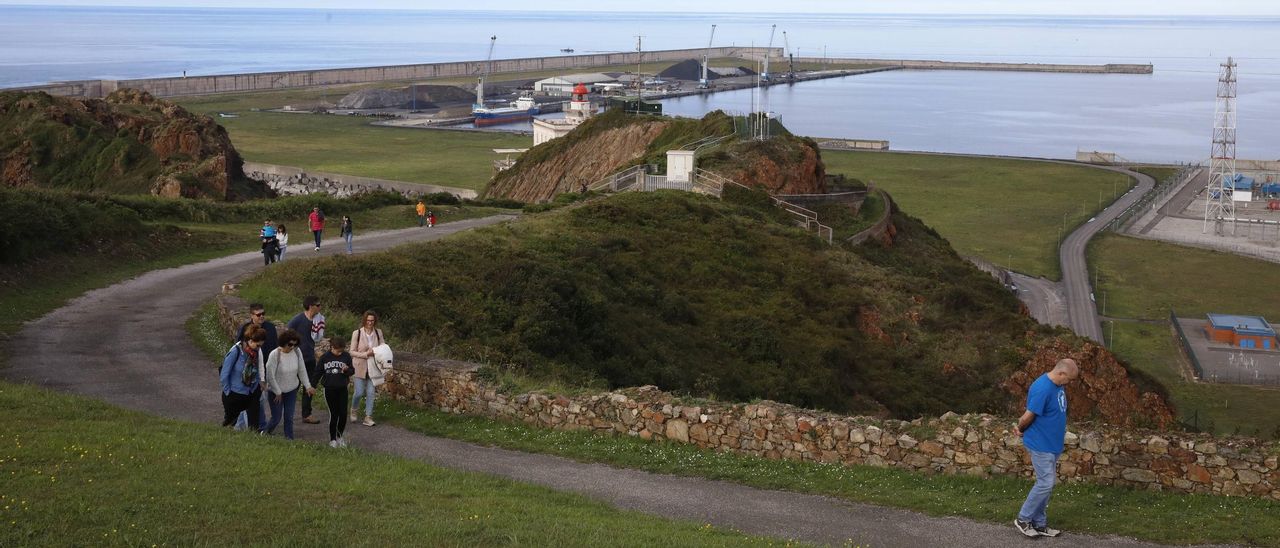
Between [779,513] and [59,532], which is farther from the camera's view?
[779,513]

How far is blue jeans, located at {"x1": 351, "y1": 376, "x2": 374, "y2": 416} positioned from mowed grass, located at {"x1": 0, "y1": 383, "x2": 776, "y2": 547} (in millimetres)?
1661

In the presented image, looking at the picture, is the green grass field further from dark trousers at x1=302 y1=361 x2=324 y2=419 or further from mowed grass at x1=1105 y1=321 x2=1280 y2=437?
dark trousers at x1=302 y1=361 x2=324 y2=419

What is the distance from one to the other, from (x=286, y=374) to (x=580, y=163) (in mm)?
40135

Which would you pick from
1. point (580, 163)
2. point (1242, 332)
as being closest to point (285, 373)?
point (1242, 332)

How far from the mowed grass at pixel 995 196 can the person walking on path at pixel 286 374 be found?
40.0 metres

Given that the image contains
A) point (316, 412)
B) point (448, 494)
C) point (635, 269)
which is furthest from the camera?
point (635, 269)

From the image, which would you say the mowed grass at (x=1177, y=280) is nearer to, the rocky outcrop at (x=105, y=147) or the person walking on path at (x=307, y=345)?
the rocky outcrop at (x=105, y=147)

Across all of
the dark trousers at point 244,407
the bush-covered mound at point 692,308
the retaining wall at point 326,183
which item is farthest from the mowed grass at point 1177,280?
the dark trousers at point 244,407

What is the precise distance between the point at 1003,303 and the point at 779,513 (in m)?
22.4

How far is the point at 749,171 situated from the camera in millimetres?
36344

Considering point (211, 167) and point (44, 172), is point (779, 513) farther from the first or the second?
point (44, 172)

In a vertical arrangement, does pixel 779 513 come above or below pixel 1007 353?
above

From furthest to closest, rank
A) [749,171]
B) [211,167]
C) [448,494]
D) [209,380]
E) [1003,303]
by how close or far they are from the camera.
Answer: [211,167] < [749,171] < [1003,303] < [209,380] < [448,494]

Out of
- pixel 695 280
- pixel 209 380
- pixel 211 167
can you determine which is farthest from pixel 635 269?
pixel 211 167
